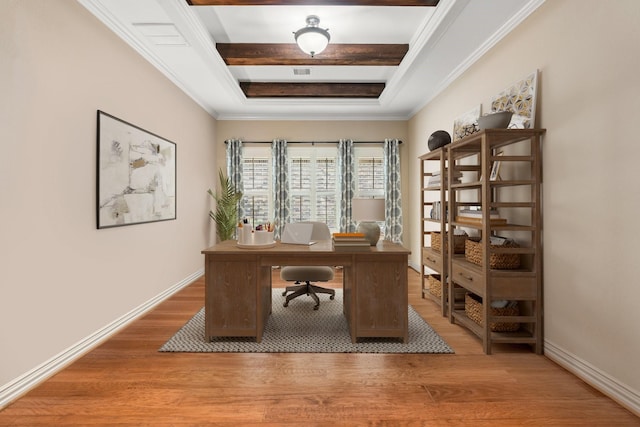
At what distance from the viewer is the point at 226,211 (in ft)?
18.5

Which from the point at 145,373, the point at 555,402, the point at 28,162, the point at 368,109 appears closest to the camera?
the point at 555,402

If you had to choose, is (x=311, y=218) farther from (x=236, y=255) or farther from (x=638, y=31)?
(x=638, y=31)

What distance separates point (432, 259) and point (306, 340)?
69.7 inches

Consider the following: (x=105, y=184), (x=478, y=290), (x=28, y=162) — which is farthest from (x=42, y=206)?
(x=478, y=290)

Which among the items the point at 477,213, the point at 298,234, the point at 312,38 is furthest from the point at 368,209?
the point at 312,38

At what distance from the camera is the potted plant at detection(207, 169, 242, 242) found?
222 inches

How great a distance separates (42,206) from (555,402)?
3.39 meters

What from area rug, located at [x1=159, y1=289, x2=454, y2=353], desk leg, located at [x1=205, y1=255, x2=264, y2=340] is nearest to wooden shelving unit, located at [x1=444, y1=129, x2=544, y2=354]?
area rug, located at [x1=159, y1=289, x2=454, y2=353]

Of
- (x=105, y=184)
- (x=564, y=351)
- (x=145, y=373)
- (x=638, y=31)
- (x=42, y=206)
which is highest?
(x=638, y=31)

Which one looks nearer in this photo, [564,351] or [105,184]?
[564,351]

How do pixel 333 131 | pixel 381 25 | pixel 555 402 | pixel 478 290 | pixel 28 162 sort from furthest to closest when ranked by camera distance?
pixel 333 131
pixel 381 25
pixel 478 290
pixel 28 162
pixel 555 402

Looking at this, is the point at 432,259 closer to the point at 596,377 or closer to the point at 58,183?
the point at 596,377

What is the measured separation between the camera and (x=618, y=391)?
193cm

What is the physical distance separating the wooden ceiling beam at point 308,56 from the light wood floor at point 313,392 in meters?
3.08
